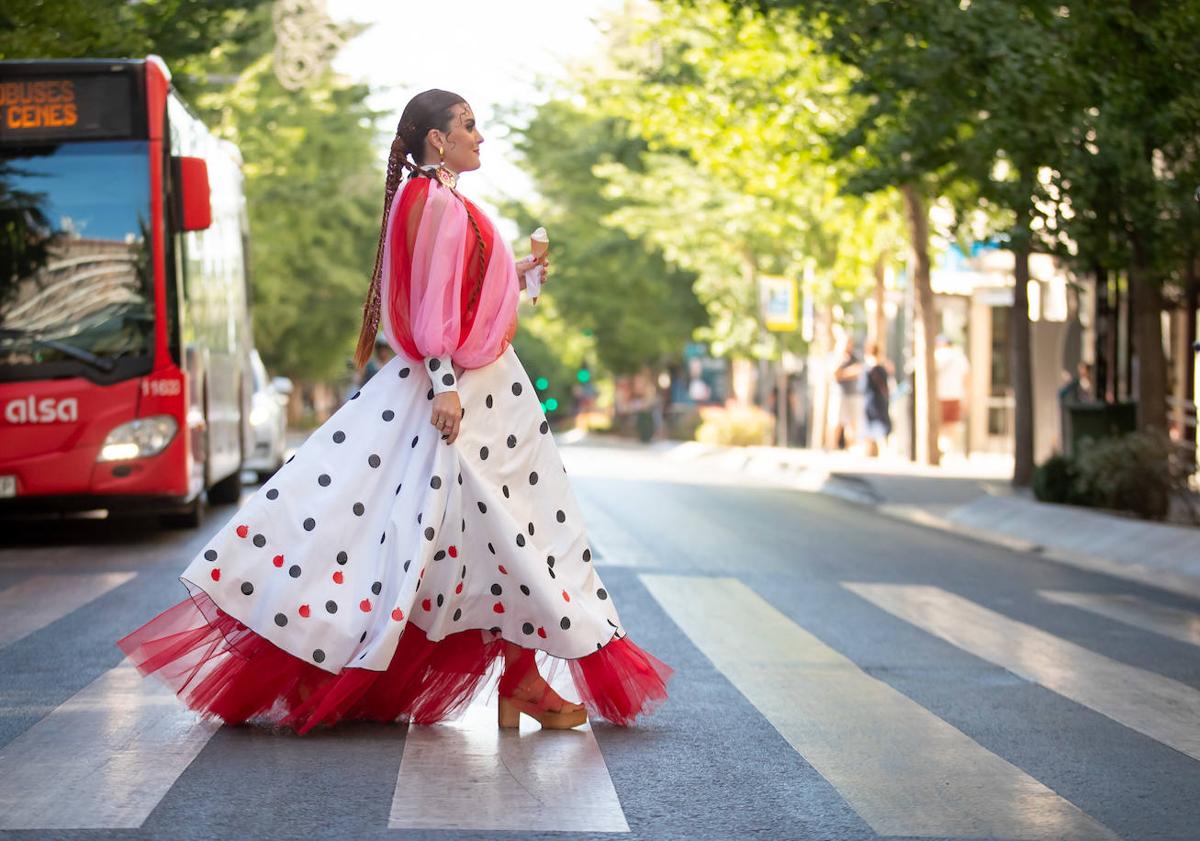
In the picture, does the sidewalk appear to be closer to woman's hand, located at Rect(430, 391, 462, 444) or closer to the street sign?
the street sign

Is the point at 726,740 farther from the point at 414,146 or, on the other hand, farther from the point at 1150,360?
the point at 1150,360

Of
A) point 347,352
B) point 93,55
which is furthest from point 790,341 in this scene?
point 93,55

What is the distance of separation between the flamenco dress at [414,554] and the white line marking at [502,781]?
19cm

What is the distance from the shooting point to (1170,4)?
44.4 feet

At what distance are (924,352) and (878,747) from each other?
70.4 ft

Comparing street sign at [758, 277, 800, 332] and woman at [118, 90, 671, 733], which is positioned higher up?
street sign at [758, 277, 800, 332]

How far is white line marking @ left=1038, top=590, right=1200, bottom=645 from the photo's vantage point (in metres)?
10.0

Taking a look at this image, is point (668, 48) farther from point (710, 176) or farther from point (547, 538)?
point (547, 538)

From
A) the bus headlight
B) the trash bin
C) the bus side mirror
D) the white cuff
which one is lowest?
the trash bin

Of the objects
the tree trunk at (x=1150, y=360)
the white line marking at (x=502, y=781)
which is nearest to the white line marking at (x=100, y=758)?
the white line marking at (x=502, y=781)

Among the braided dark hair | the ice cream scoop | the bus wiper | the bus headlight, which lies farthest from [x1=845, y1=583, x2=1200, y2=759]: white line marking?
the bus wiper

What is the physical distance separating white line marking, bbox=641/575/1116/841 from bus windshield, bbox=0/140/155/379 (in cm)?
530

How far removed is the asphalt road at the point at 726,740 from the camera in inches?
194

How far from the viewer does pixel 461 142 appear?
19.9 ft
